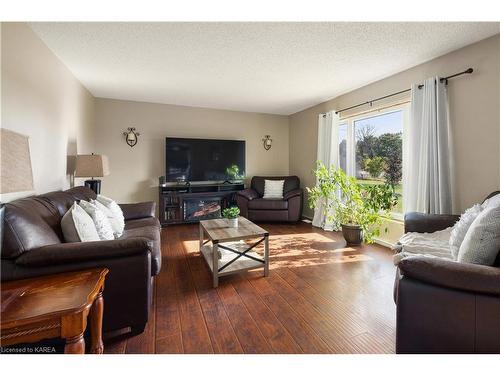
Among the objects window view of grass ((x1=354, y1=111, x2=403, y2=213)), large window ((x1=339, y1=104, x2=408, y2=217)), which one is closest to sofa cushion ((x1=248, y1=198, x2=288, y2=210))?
large window ((x1=339, y1=104, x2=408, y2=217))

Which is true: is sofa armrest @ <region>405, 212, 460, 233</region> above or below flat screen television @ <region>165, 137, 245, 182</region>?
below

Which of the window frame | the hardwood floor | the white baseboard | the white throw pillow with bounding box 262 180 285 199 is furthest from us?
the white throw pillow with bounding box 262 180 285 199

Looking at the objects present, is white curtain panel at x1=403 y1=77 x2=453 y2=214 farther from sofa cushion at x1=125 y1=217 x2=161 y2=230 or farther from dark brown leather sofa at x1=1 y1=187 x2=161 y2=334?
sofa cushion at x1=125 y1=217 x2=161 y2=230

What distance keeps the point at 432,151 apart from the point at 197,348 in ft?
9.31

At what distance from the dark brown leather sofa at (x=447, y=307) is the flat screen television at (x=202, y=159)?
3876 mm

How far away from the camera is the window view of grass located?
3139mm

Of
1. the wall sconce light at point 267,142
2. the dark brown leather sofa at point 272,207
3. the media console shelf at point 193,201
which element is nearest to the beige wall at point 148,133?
the wall sconce light at point 267,142

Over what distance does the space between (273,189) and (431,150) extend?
275 centimetres

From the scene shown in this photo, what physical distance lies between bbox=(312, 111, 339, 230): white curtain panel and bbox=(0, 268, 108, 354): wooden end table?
3584 mm

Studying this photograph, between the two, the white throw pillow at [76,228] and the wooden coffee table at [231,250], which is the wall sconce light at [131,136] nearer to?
the wooden coffee table at [231,250]

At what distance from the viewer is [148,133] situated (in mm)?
4379

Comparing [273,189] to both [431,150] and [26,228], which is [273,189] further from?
[26,228]

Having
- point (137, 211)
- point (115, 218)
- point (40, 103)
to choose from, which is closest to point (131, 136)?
point (137, 211)
